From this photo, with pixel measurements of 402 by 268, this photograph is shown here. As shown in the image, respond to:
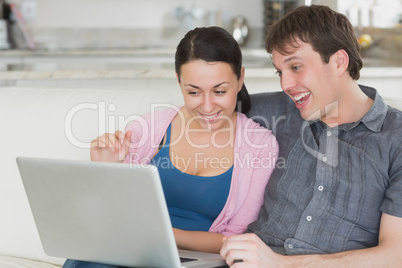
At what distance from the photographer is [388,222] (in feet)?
4.46

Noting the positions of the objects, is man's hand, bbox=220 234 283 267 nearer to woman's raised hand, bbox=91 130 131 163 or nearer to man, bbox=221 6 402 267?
man, bbox=221 6 402 267

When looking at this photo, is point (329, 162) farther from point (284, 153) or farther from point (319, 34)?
point (319, 34)

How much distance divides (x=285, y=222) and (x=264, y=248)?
22 centimetres

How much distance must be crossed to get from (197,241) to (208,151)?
0.30m

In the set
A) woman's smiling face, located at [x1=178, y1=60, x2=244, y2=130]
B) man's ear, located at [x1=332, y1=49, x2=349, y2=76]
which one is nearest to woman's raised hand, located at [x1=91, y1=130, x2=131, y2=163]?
woman's smiling face, located at [x1=178, y1=60, x2=244, y2=130]

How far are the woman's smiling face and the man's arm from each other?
1.54 feet

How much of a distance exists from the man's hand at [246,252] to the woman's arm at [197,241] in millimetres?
264

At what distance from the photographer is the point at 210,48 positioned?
1.63 meters

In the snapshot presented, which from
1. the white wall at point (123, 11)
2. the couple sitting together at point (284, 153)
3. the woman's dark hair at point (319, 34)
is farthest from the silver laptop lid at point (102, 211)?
the white wall at point (123, 11)

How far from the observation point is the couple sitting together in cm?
141

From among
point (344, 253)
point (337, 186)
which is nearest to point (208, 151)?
point (337, 186)

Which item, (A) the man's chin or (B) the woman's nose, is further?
(B) the woman's nose

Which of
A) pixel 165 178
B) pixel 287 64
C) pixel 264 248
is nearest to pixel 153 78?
pixel 165 178

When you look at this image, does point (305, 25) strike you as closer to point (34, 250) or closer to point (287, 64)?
point (287, 64)
